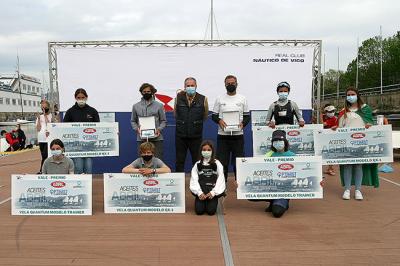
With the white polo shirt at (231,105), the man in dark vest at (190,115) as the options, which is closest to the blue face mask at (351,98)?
the white polo shirt at (231,105)

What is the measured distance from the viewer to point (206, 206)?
622 cm

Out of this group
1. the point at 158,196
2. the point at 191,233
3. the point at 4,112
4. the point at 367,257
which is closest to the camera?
the point at 367,257

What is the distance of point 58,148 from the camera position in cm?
650

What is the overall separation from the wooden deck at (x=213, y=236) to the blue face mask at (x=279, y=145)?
0.95 m

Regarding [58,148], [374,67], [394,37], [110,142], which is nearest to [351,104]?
[110,142]

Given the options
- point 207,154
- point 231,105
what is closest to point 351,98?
point 231,105

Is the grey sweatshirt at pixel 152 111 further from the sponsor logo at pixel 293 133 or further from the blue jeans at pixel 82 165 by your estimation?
the sponsor logo at pixel 293 133

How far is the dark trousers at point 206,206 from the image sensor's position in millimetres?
6172

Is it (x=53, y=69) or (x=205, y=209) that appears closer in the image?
(x=205, y=209)

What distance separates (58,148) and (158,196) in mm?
1717

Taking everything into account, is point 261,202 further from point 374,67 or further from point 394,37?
point 394,37

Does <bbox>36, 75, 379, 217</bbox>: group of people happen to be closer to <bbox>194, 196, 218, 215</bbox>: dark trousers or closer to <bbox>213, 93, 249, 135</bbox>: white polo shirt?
<bbox>213, 93, 249, 135</bbox>: white polo shirt

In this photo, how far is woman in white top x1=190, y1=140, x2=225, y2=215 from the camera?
20.2 feet

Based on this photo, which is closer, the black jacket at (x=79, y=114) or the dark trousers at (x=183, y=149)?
the dark trousers at (x=183, y=149)
